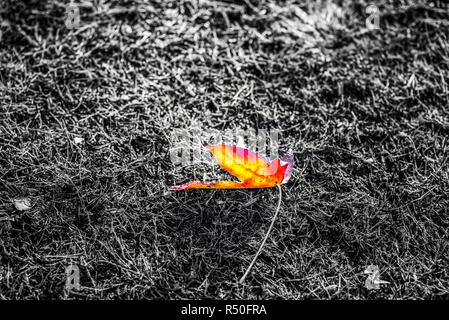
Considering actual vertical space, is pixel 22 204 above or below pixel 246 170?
below

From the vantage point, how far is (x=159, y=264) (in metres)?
1.81

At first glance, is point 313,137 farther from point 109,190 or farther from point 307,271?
point 109,190

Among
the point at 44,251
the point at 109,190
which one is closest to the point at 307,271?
the point at 109,190

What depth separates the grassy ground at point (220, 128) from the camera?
181 centimetres

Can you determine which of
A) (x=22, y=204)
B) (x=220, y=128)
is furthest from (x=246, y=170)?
(x=22, y=204)

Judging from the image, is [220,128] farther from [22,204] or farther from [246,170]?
[22,204]

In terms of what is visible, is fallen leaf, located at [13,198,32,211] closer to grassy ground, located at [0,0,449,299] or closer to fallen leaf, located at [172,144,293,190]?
grassy ground, located at [0,0,449,299]

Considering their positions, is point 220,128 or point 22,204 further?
point 220,128

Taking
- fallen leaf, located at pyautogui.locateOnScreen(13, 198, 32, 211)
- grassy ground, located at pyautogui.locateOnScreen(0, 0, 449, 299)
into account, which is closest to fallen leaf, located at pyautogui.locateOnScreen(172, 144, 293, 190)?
grassy ground, located at pyautogui.locateOnScreen(0, 0, 449, 299)

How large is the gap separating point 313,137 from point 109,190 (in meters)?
1.00

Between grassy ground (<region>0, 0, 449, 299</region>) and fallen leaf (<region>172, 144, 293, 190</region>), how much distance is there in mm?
56

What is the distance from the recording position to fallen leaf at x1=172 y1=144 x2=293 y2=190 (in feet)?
5.94

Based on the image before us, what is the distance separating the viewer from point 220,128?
205 centimetres

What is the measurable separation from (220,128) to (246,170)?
1.12 feet
